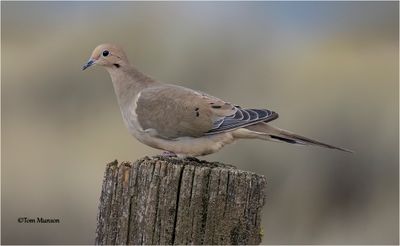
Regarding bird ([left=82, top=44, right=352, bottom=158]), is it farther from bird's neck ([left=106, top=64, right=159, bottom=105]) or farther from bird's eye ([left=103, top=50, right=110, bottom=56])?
bird's eye ([left=103, top=50, right=110, bottom=56])

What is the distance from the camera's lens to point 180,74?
1151 cm

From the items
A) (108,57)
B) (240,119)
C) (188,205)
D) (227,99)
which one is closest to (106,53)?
(108,57)

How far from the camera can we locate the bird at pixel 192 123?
19.5ft

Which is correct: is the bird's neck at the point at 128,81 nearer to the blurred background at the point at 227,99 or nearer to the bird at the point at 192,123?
the bird at the point at 192,123

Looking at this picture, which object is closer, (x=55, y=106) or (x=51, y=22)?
(x=55, y=106)

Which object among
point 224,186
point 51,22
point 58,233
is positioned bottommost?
point 58,233

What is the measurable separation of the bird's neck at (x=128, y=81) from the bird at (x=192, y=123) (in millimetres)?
176

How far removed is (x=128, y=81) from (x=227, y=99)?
13.0ft

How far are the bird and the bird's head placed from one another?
40 cm

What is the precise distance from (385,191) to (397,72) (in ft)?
10.0

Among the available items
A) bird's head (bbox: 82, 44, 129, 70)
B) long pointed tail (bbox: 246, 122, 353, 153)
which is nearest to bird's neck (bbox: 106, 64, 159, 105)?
bird's head (bbox: 82, 44, 129, 70)

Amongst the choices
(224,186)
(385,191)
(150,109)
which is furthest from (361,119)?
(224,186)

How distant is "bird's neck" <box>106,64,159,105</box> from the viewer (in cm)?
648

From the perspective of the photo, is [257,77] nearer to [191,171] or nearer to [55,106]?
[55,106]
